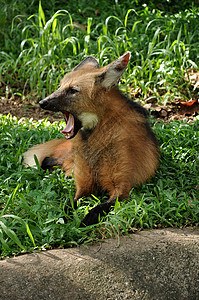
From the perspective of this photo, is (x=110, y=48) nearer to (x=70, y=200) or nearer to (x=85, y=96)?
(x=85, y=96)

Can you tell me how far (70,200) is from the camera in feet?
10.8

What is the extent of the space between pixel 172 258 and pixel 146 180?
3.56 ft

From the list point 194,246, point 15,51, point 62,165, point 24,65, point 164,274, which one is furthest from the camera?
point 15,51

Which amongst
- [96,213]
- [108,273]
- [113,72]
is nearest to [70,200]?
[96,213]

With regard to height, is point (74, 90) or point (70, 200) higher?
point (74, 90)

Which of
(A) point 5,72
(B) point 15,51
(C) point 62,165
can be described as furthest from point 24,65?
(C) point 62,165

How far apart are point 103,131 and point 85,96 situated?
30cm

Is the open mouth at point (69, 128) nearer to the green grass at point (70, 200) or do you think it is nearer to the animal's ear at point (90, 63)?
the green grass at point (70, 200)

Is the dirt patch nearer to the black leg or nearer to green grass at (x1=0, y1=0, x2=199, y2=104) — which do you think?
the black leg

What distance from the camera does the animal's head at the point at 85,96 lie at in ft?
11.0

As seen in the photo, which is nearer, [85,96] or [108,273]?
[108,273]

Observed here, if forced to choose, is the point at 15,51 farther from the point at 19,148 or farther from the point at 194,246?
the point at 194,246

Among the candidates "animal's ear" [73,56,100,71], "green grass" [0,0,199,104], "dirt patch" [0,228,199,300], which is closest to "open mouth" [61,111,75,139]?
"animal's ear" [73,56,100,71]

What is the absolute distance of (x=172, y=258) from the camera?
8.67 ft
